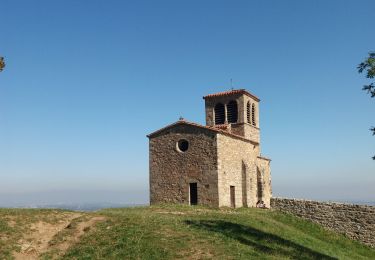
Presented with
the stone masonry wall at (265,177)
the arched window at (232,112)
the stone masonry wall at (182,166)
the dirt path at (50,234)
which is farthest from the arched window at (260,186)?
the dirt path at (50,234)

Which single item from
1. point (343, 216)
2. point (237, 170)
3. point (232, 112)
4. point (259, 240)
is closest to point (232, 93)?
point (232, 112)

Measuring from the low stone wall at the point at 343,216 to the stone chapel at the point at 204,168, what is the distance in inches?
149

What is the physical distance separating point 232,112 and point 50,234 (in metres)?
20.6

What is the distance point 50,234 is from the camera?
17781 mm

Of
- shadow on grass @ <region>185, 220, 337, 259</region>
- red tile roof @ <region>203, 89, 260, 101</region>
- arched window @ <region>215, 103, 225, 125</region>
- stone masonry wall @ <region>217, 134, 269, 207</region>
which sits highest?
red tile roof @ <region>203, 89, 260, 101</region>

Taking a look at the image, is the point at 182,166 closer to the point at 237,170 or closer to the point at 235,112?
the point at 237,170

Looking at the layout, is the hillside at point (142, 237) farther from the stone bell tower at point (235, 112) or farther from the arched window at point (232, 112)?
the arched window at point (232, 112)

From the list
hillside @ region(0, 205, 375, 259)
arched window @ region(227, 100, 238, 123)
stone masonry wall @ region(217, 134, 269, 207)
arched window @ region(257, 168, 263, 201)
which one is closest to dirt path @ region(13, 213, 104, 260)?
hillside @ region(0, 205, 375, 259)

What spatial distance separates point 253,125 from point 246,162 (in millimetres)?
5263

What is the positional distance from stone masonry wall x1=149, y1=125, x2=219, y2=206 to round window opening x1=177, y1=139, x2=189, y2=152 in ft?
0.72

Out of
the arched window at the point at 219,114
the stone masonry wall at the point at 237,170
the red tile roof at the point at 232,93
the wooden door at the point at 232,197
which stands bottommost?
the wooden door at the point at 232,197

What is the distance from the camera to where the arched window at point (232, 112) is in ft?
114

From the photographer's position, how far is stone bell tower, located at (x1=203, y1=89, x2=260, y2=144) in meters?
34.3

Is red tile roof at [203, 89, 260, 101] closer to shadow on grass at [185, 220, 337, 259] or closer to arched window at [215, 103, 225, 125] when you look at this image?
arched window at [215, 103, 225, 125]
